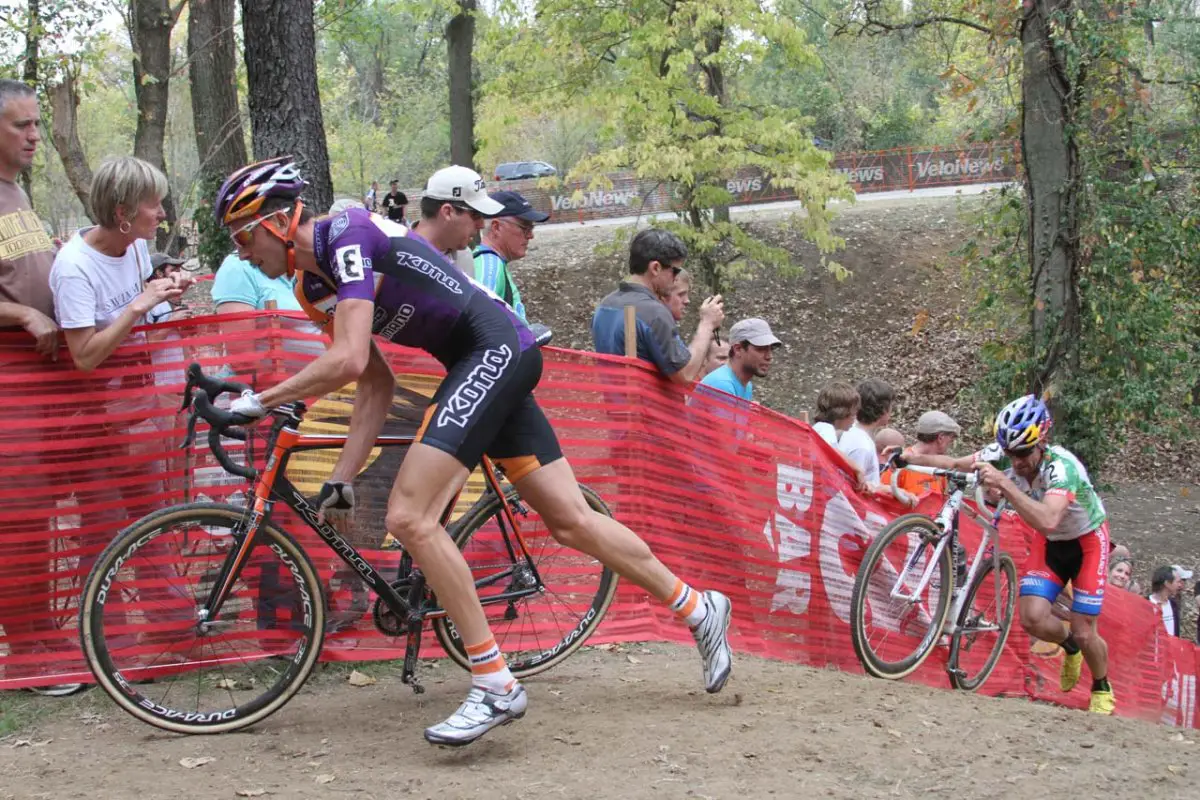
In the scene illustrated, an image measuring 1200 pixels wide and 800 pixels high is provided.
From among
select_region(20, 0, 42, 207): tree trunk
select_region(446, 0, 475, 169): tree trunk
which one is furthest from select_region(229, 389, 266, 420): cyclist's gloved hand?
select_region(446, 0, 475, 169): tree trunk

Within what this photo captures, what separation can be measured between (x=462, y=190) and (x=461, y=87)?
1988 centimetres

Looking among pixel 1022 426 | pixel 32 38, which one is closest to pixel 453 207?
pixel 1022 426

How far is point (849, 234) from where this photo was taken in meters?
26.5

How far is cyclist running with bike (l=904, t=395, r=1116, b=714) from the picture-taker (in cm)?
734

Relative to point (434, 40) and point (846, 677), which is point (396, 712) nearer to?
point (846, 677)

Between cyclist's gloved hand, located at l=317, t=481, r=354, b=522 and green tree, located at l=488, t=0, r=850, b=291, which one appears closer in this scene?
cyclist's gloved hand, located at l=317, t=481, r=354, b=522

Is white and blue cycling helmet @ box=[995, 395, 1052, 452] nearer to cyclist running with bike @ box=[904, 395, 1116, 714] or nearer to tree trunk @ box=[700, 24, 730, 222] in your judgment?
cyclist running with bike @ box=[904, 395, 1116, 714]

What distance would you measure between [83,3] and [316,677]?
1325 cm

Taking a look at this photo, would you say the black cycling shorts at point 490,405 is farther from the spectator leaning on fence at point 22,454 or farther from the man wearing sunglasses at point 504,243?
the spectator leaning on fence at point 22,454

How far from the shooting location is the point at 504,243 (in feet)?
20.3

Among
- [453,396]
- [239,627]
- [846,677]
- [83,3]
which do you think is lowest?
[846,677]

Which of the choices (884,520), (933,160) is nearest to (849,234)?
(933,160)

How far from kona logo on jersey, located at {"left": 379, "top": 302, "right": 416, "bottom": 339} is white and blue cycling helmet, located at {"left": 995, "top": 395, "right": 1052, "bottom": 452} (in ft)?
13.8

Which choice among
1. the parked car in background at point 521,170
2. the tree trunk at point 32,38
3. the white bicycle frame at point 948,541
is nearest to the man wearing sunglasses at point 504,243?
the white bicycle frame at point 948,541
